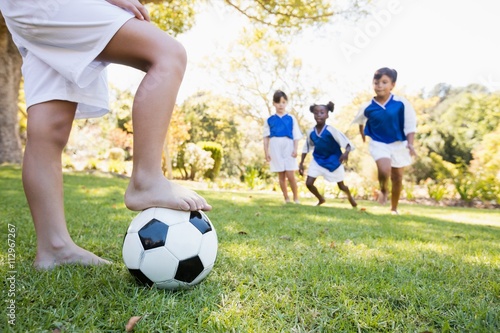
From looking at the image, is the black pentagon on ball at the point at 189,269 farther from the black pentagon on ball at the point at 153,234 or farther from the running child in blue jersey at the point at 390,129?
the running child in blue jersey at the point at 390,129

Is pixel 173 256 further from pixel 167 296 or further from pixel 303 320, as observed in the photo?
pixel 303 320

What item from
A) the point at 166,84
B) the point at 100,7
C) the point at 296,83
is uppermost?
the point at 296,83

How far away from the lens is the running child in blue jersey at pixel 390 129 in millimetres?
5410

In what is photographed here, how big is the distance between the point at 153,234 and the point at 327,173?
538cm

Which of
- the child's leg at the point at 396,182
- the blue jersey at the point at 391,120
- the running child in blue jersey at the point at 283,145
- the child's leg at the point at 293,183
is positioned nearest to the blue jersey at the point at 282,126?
the running child in blue jersey at the point at 283,145

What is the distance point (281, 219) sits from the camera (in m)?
3.93

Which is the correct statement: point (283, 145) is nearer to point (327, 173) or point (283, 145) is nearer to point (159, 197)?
point (327, 173)

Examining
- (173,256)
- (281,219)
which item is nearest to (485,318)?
(173,256)

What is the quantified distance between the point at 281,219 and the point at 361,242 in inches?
50.5

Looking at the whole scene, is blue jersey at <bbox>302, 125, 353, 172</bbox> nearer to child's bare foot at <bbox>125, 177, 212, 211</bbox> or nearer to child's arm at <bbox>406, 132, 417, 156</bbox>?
child's arm at <bbox>406, 132, 417, 156</bbox>

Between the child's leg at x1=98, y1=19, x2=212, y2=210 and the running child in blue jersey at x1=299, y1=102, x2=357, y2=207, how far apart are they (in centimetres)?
503

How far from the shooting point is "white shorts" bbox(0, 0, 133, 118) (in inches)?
Answer: 58.0

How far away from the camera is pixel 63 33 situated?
4.91ft

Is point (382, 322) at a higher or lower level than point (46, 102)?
lower
